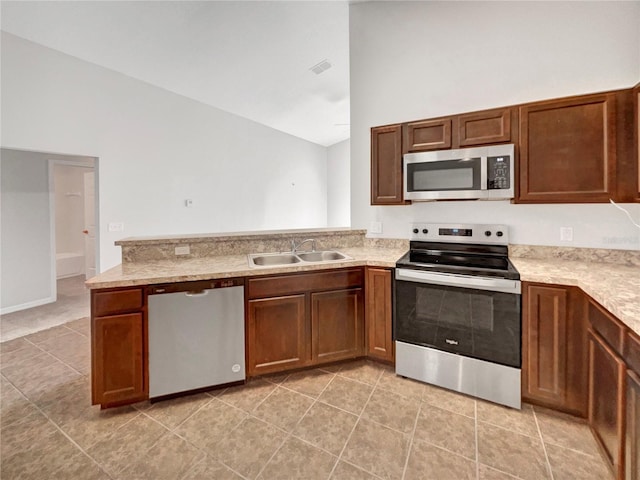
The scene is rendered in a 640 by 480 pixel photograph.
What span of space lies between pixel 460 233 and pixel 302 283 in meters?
1.48

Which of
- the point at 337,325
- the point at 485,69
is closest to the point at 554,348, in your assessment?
the point at 337,325

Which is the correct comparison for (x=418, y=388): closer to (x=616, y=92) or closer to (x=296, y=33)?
(x=616, y=92)

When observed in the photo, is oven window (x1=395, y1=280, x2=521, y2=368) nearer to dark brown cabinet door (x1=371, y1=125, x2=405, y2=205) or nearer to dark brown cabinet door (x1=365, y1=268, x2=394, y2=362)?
dark brown cabinet door (x1=365, y1=268, x2=394, y2=362)

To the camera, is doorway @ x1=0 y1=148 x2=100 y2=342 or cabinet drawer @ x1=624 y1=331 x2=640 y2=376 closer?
cabinet drawer @ x1=624 y1=331 x2=640 y2=376

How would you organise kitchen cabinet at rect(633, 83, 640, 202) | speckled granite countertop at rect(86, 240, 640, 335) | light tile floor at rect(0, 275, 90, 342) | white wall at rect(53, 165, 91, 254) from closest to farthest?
speckled granite countertop at rect(86, 240, 640, 335)
kitchen cabinet at rect(633, 83, 640, 202)
light tile floor at rect(0, 275, 90, 342)
white wall at rect(53, 165, 91, 254)

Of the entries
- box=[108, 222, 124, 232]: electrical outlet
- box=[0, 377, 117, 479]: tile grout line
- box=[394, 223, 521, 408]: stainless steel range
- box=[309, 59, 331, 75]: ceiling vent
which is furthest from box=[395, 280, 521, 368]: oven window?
box=[108, 222, 124, 232]: electrical outlet

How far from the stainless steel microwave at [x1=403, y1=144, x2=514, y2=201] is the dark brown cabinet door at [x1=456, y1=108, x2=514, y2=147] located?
7 centimetres

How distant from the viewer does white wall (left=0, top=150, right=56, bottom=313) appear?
13.2ft

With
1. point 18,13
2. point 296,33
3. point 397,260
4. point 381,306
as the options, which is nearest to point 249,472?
point 381,306

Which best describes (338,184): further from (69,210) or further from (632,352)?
(632,352)

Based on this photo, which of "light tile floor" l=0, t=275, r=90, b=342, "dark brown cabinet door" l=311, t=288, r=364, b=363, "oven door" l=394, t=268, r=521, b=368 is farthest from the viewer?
"light tile floor" l=0, t=275, r=90, b=342

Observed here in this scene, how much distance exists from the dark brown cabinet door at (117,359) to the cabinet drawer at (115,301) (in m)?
0.04

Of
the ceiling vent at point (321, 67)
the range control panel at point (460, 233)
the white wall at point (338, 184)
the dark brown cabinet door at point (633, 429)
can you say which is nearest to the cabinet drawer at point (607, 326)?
the dark brown cabinet door at point (633, 429)

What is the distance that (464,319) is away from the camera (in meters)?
2.15
